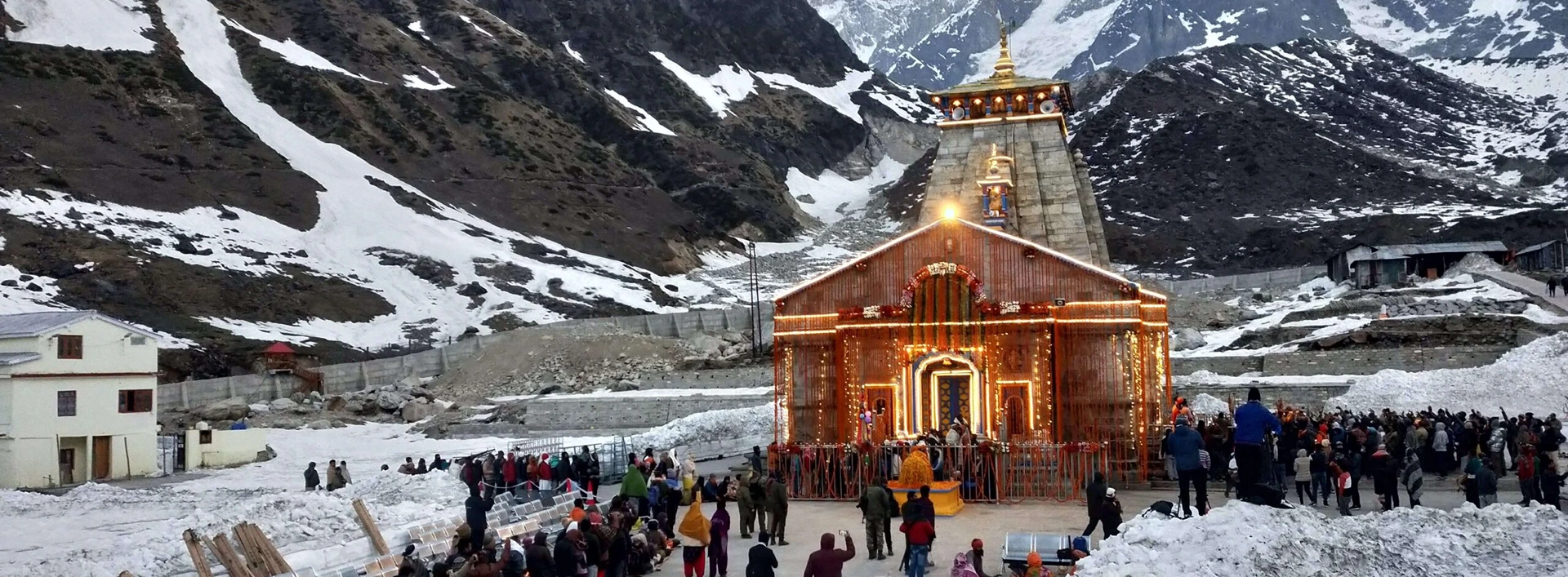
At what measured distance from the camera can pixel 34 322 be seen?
110 feet

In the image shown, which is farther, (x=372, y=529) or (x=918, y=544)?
(x=372, y=529)

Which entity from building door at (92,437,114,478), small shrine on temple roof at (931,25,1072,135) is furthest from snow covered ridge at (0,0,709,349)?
small shrine on temple roof at (931,25,1072,135)

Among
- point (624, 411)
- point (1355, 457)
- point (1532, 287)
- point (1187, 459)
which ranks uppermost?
point (1532, 287)

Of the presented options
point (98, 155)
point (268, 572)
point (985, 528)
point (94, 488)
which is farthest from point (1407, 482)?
point (98, 155)

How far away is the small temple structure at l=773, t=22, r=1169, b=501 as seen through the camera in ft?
83.9

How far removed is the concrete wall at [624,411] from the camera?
149 feet

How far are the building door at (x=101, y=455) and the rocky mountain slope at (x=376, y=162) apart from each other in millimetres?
21565

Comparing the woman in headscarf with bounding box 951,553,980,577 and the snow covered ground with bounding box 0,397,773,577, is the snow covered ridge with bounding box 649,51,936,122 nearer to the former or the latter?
the snow covered ground with bounding box 0,397,773,577

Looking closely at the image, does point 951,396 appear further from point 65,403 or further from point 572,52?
point 572,52

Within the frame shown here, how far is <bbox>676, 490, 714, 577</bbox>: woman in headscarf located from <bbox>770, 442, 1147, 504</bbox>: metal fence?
20.6 ft

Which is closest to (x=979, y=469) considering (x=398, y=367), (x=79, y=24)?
(x=398, y=367)

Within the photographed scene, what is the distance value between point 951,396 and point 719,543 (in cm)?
1203

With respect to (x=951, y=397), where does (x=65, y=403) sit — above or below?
above

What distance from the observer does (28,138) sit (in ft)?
260
